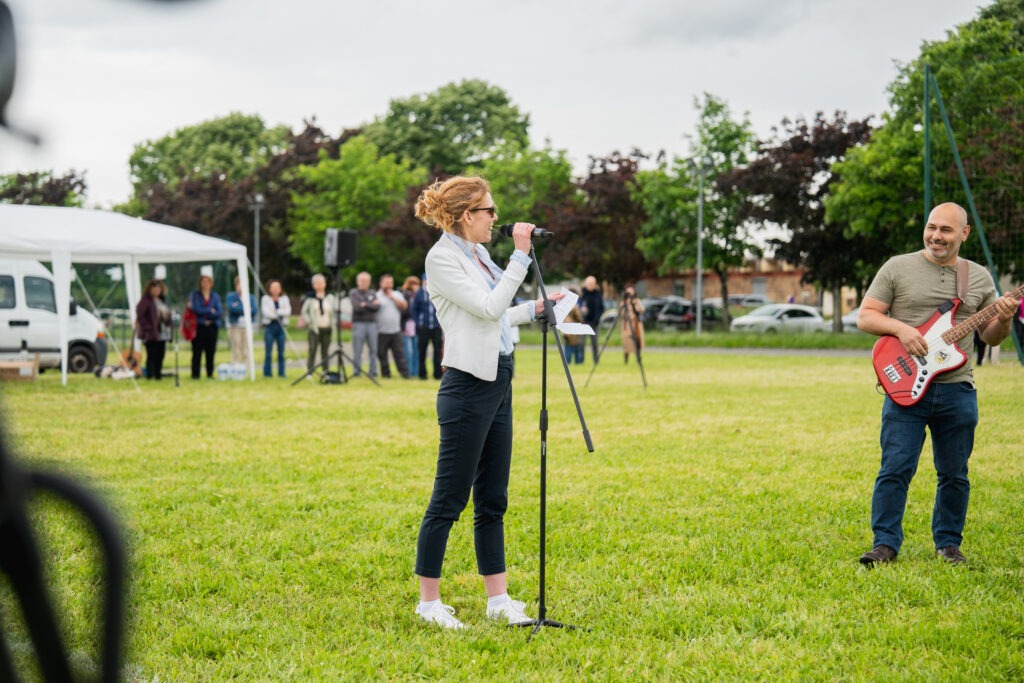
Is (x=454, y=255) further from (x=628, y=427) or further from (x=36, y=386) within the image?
(x=36, y=386)

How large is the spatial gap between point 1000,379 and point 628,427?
832 centimetres

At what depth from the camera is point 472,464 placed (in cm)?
420

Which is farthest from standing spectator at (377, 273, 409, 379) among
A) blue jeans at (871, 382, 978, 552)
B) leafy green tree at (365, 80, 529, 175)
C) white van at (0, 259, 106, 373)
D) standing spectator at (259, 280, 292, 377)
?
leafy green tree at (365, 80, 529, 175)

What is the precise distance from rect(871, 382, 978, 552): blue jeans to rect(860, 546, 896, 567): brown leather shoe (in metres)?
0.03

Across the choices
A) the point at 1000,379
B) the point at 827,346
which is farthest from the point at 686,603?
the point at 827,346

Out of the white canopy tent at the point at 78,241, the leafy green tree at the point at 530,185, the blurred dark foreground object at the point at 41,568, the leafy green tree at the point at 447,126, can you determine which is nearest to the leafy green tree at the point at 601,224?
the leafy green tree at the point at 530,185

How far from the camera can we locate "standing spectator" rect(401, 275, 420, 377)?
19.4m

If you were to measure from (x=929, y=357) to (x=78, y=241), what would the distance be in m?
13.2

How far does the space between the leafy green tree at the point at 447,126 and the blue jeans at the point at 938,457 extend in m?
50.3

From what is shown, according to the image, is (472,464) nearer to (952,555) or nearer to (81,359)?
(952,555)

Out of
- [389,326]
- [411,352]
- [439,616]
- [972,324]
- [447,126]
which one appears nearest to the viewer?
[439,616]

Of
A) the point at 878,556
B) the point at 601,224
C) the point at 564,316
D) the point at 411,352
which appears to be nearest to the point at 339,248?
the point at 411,352

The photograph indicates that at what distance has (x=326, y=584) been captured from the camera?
4910mm

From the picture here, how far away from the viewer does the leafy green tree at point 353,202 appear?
45.7m
